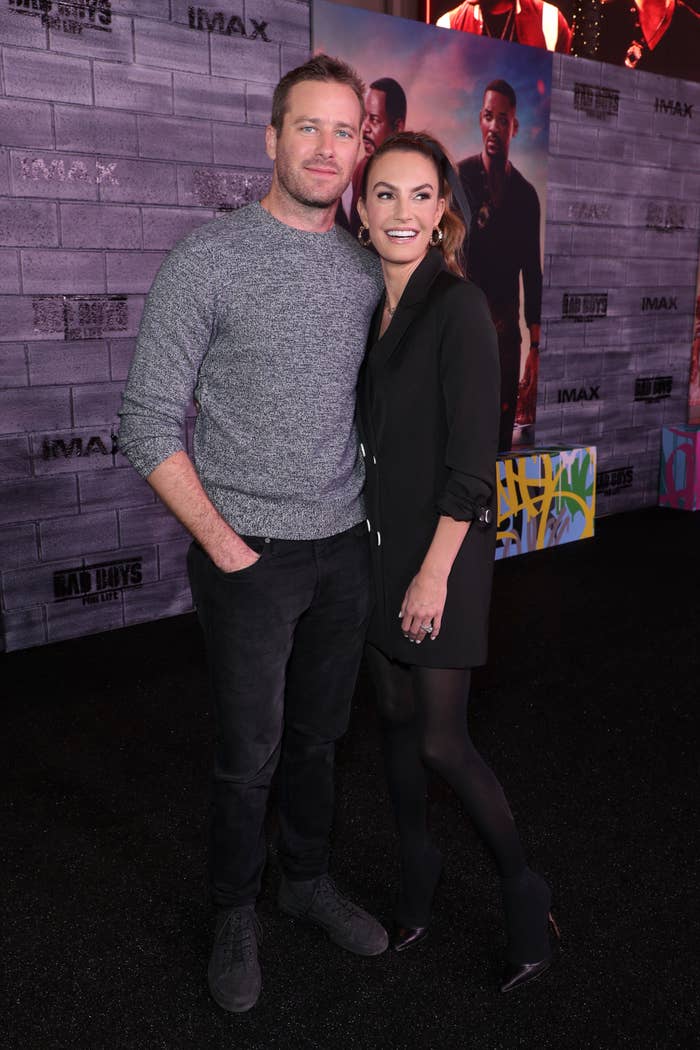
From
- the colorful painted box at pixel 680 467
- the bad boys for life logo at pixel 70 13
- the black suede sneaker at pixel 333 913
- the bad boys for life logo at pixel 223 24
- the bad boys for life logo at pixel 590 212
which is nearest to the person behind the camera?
the black suede sneaker at pixel 333 913

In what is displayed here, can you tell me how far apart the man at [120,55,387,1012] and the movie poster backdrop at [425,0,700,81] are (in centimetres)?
381

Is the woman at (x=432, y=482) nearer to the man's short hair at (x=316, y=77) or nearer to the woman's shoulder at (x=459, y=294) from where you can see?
the woman's shoulder at (x=459, y=294)

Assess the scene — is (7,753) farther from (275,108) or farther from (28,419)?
(275,108)

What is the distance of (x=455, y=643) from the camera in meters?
1.57

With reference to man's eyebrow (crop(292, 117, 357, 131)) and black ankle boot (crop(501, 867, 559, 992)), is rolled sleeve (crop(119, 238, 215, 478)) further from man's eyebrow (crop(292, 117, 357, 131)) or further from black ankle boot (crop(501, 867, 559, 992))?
black ankle boot (crop(501, 867, 559, 992))

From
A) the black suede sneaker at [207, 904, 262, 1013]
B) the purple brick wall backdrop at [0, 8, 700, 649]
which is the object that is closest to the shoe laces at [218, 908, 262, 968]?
the black suede sneaker at [207, 904, 262, 1013]

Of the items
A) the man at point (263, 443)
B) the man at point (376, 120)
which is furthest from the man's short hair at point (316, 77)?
the man at point (376, 120)

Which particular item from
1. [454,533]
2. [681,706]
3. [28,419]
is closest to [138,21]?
[28,419]

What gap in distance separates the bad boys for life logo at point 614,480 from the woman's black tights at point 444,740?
13.2ft

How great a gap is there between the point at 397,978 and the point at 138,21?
3.13 metres

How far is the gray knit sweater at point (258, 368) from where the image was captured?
1.48 metres

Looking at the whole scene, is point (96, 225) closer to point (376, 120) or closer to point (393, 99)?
point (376, 120)

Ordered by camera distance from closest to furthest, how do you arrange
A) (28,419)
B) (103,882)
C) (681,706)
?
(103,882) → (681,706) → (28,419)

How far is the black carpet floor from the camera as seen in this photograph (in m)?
1.64
